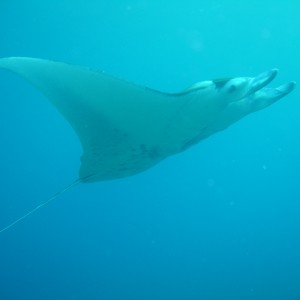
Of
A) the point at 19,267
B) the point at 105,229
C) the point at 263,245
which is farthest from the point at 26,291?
the point at 263,245

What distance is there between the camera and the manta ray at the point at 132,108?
2.78 m

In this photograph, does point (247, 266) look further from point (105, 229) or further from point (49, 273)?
point (49, 273)

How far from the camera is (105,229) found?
18156 mm

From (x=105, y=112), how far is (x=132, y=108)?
26cm

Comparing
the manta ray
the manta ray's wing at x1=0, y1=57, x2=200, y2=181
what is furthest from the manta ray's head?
the manta ray's wing at x1=0, y1=57, x2=200, y2=181

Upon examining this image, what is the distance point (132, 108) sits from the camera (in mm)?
3086

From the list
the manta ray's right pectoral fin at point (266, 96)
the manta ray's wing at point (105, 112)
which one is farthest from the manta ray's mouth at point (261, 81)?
the manta ray's wing at point (105, 112)

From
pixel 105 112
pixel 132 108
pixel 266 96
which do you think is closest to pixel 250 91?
pixel 266 96

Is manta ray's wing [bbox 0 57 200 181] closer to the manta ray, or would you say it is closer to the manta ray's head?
the manta ray

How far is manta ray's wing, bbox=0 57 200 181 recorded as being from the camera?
283 cm

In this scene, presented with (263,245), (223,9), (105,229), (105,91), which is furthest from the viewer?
(223,9)

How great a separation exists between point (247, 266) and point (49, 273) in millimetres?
10335

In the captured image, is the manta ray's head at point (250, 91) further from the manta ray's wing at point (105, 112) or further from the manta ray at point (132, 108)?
the manta ray's wing at point (105, 112)

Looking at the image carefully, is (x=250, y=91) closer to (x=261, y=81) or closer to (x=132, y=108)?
Result: (x=261, y=81)
